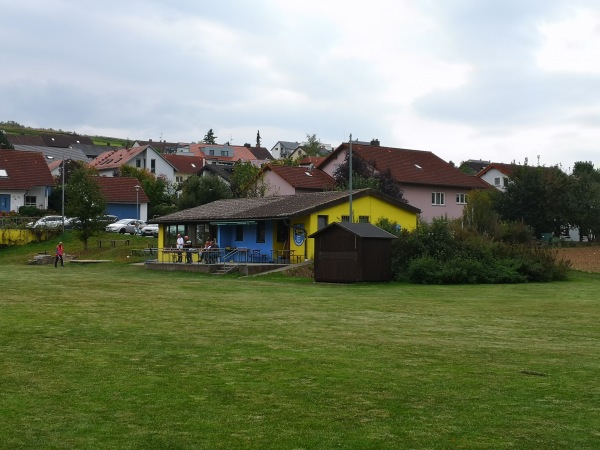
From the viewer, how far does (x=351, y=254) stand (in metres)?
37.0

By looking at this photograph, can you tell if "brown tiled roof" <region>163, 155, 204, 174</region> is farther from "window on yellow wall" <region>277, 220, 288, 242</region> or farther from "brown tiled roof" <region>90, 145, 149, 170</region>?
"window on yellow wall" <region>277, 220, 288, 242</region>

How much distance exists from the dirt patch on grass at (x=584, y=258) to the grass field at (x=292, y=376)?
2390 cm

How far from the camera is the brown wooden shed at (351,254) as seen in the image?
3691 centimetres

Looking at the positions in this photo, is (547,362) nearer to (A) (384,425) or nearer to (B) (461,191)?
(A) (384,425)

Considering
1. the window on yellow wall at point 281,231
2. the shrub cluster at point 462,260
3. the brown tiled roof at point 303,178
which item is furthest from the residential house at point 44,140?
the shrub cluster at point 462,260

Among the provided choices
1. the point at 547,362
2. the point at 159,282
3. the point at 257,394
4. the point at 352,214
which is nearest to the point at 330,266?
the point at 159,282

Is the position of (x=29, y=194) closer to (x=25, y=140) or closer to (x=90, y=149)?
(x=25, y=140)

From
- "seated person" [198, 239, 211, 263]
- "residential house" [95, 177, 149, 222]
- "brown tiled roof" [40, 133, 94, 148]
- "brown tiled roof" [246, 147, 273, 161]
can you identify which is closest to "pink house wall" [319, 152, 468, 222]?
"residential house" [95, 177, 149, 222]

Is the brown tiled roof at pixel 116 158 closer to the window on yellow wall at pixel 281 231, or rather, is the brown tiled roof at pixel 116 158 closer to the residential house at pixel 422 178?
the residential house at pixel 422 178

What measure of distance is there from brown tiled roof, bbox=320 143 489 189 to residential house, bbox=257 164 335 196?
4177 mm

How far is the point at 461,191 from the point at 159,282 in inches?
1942

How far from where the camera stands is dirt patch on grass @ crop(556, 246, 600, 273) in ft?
154

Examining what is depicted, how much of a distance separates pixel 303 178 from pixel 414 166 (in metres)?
11.7

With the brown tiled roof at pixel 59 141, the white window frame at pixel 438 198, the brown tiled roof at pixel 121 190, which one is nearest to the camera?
the white window frame at pixel 438 198
